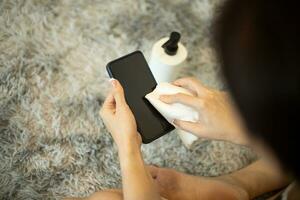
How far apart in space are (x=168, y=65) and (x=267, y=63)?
1.47ft

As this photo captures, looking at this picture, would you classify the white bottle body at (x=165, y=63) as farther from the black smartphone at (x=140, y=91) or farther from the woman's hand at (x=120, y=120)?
the woman's hand at (x=120, y=120)

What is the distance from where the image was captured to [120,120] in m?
0.71

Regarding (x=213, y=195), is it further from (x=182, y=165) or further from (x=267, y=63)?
(x=267, y=63)

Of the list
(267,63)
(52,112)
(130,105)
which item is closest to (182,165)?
(130,105)

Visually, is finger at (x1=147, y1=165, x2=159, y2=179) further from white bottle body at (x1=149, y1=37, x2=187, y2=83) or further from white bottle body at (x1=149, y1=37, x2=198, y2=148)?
white bottle body at (x1=149, y1=37, x2=187, y2=83)

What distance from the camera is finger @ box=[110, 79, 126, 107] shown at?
73 cm

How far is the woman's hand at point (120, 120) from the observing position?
695mm

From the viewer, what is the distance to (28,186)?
82 cm

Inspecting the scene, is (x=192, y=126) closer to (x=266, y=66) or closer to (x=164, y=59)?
(x=164, y=59)

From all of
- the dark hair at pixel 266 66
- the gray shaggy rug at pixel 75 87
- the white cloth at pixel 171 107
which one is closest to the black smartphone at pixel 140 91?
the white cloth at pixel 171 107

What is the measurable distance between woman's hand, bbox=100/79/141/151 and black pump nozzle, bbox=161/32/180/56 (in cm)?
15

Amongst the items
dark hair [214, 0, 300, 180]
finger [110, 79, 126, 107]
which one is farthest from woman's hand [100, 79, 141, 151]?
dark hair [214, 0, 300, 180]

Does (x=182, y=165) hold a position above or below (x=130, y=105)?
below

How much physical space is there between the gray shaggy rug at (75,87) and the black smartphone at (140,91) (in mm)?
131
